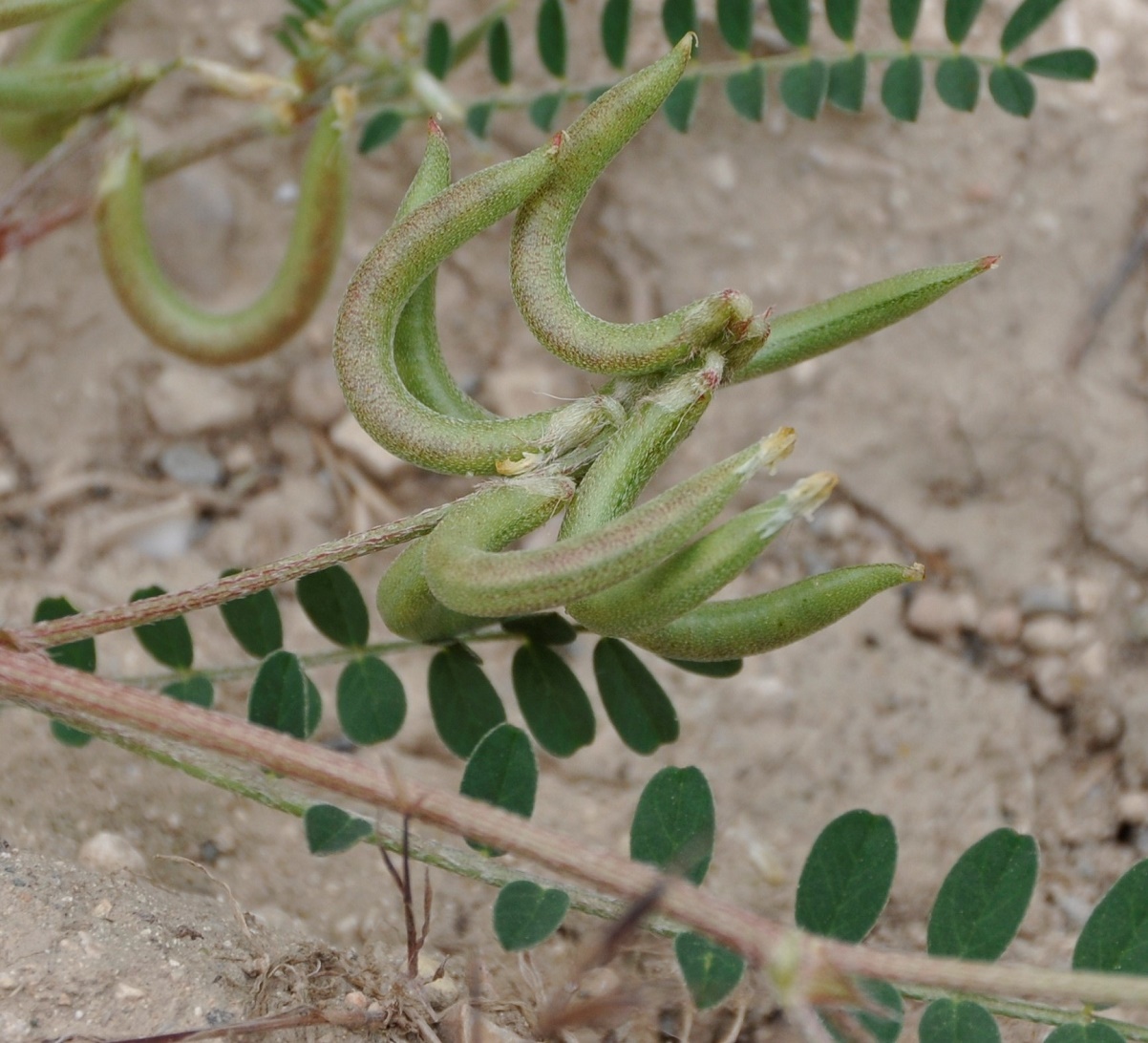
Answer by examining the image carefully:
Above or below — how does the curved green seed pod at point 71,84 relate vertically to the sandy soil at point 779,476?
above

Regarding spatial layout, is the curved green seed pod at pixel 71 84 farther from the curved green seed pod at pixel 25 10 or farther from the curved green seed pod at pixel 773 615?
the curved green seed pod at pixel 773 615

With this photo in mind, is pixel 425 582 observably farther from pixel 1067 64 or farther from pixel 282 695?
pixel 1067 64

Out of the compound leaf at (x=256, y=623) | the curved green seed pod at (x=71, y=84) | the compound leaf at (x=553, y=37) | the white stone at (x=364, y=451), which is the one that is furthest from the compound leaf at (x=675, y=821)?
the curved green seed pod at (x=71, y=84)

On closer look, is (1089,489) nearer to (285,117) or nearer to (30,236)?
(285,117)

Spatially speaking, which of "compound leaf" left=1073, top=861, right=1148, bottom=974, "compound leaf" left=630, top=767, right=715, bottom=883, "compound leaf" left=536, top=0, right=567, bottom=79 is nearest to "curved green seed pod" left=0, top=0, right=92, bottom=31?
"compound leaf" left=536, top=0, right=567, bottom=79

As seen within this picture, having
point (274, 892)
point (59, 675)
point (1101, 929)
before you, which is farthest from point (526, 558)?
point (274, 892)

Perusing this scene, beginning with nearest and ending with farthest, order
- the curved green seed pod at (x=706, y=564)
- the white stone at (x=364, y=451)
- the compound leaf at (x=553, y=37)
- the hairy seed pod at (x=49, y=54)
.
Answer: the curved green seed pod at (x=706, y=564)
the compound leaf at (x=553, y=37)
the hairy seed pod at (x=49, y=54)
the white stone at (x=364, y=451)

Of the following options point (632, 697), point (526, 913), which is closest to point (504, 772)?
point (526, 913)
